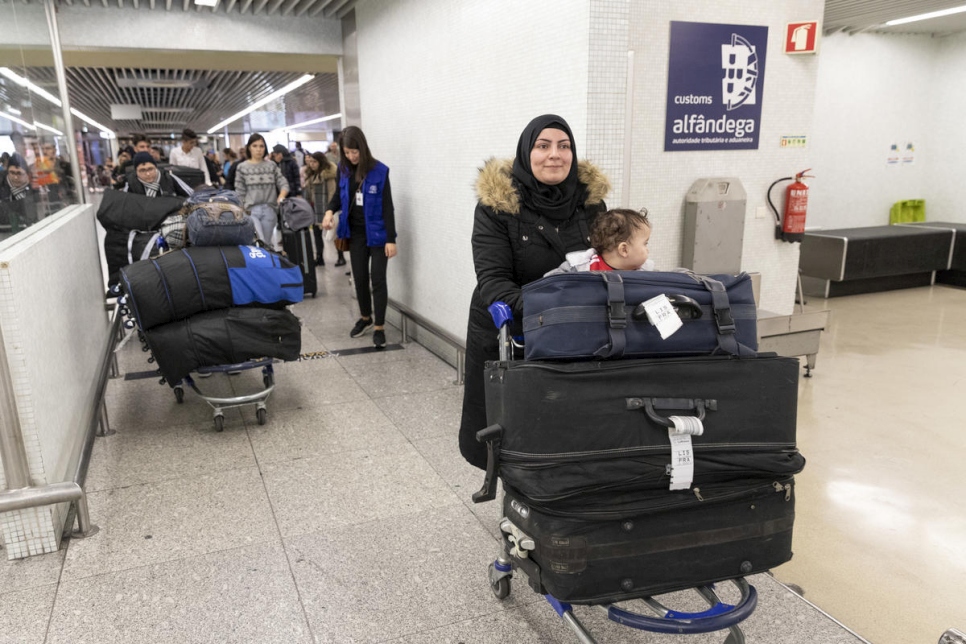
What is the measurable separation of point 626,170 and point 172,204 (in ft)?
10.0

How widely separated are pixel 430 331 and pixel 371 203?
40.5 inches

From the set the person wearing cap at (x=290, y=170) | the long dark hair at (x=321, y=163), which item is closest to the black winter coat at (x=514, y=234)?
the long dark hair at (x=321, y=163)

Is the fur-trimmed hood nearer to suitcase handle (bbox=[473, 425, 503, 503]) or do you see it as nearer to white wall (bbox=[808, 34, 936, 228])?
suitcase handle (bbox=[473, 425, 503, 503])

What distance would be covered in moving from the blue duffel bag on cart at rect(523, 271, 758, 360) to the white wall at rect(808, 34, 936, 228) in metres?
7.45

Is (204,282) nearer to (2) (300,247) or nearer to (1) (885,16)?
(2) (300,247)

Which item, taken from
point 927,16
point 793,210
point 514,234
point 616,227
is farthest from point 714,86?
point 927,16

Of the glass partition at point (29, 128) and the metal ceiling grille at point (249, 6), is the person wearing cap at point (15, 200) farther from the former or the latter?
the metal ceiling grille at point (249, 6)

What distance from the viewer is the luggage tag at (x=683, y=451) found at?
1.46m

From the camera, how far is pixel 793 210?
4348 mm

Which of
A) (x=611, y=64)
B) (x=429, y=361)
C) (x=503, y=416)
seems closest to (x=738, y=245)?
(x=611, y=64)

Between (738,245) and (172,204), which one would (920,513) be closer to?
(738,245)

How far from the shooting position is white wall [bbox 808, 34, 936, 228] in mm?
7871

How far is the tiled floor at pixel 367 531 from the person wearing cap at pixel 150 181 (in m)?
1.55

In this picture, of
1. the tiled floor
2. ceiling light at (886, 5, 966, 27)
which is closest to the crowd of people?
the tiled floor
